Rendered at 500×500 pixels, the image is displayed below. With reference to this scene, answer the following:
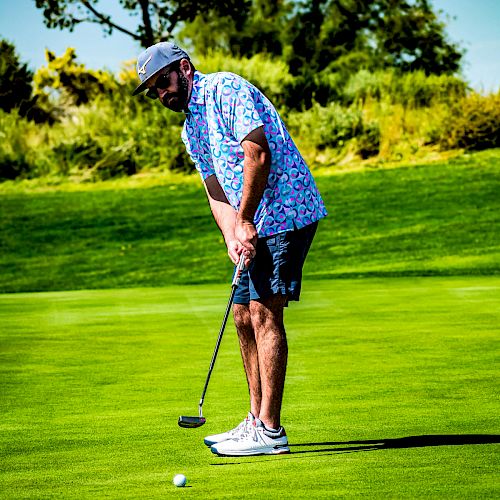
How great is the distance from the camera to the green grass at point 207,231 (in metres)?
19.2

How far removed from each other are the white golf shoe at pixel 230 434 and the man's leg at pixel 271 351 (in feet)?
0.20

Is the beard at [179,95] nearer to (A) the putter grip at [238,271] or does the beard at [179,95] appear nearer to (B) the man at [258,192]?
(B) the man at [258,192]

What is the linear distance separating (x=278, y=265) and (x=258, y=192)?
0.31 m

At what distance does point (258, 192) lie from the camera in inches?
197

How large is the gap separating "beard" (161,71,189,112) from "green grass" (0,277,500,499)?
135 centimetres

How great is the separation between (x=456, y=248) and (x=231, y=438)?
50.8 ft

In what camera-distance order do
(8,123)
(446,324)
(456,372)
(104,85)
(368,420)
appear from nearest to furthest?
(368,420) < (456,372) < (446,324) < (8,123) < (104,85)

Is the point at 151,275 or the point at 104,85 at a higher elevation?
the point at 104,85

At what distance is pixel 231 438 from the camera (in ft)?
16.4

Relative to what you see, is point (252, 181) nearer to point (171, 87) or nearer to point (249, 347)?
point (171, 87)

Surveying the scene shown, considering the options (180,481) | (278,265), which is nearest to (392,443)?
(278,265)

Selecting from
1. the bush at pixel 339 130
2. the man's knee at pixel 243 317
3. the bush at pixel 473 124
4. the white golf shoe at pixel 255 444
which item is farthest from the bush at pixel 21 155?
the white golf shoe at pixel 255 444

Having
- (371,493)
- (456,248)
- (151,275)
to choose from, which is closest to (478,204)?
(456,248)

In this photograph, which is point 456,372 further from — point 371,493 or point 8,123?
A: point 8,123
